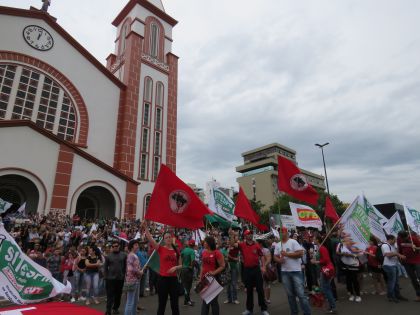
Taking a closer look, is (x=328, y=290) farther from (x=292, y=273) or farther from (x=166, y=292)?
(x=166, y=292)

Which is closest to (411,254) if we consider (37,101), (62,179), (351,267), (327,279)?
(351,267)

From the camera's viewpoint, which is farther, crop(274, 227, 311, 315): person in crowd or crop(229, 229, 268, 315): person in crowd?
crop(229, 229, 268, 315): person in crowd

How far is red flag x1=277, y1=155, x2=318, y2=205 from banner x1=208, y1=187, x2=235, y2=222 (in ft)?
13.7

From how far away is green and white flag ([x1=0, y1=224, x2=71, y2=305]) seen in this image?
12.3 feet

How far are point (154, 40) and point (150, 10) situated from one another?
11.2 ft

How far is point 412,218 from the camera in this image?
28.2 feet

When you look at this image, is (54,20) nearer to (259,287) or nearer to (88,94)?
(88,94)

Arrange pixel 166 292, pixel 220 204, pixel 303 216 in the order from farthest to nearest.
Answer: pixel 303 216 → pixel 220 204 → pixel 166 292

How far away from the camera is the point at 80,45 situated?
25234 mm

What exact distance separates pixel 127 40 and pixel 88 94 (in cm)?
787

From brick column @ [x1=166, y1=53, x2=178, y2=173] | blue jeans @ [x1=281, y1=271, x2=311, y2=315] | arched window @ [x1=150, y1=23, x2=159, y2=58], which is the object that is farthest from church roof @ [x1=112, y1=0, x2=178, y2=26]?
blue jeans @ [x1=281, y1=271, x2=311, y2=315]

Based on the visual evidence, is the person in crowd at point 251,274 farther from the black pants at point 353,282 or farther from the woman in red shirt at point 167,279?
the black pants at point 353,282

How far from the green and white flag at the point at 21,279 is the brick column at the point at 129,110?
20790 millimetres

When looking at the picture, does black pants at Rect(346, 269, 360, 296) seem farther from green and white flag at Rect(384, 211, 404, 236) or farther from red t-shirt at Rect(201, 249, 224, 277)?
green and white flag at Rect(384, 211, 404, 236)
